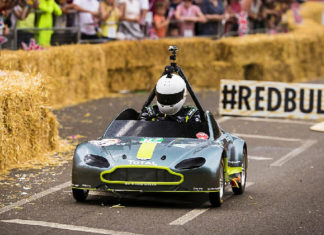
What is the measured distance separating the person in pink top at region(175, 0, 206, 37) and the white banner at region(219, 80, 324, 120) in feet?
15.9

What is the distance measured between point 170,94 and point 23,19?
8243 millimetres

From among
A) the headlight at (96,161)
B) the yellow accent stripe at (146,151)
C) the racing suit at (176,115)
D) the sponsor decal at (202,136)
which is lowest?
the headlight at (96,161)

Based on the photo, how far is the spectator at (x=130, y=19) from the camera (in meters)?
22.8

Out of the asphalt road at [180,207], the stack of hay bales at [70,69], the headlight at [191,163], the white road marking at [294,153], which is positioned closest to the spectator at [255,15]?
the stack of hay bales at [70,69]

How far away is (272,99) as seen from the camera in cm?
2030

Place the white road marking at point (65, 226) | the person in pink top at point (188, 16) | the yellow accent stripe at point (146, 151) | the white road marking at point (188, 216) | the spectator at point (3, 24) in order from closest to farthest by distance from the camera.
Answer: the white road marking at point (65, 226)
the white road marking at point (188, 216)
the yellow accent stripe at point (146, 151)
the spectator at point (3, 24)
the person in pink top at point (188, 16)

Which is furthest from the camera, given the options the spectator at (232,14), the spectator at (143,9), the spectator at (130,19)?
the spectator at (232,14)

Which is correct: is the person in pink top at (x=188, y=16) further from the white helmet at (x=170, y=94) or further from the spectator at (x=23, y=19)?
the white helmet at (x=170, y=94)

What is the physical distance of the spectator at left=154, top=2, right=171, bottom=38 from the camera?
24.0m

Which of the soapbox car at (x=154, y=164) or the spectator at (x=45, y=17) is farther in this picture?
the spectator at (x=45, y=17)

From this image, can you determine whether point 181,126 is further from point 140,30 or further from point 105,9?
point 140,30

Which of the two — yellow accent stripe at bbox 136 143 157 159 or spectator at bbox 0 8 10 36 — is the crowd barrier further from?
yellow accent stripe at bbox 136 143 157 159

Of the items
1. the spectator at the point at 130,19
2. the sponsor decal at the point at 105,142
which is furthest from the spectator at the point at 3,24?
the sponsor decal at the point at 105,142

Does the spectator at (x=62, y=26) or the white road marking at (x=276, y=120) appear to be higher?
the spectator at (x=62, y=26)
